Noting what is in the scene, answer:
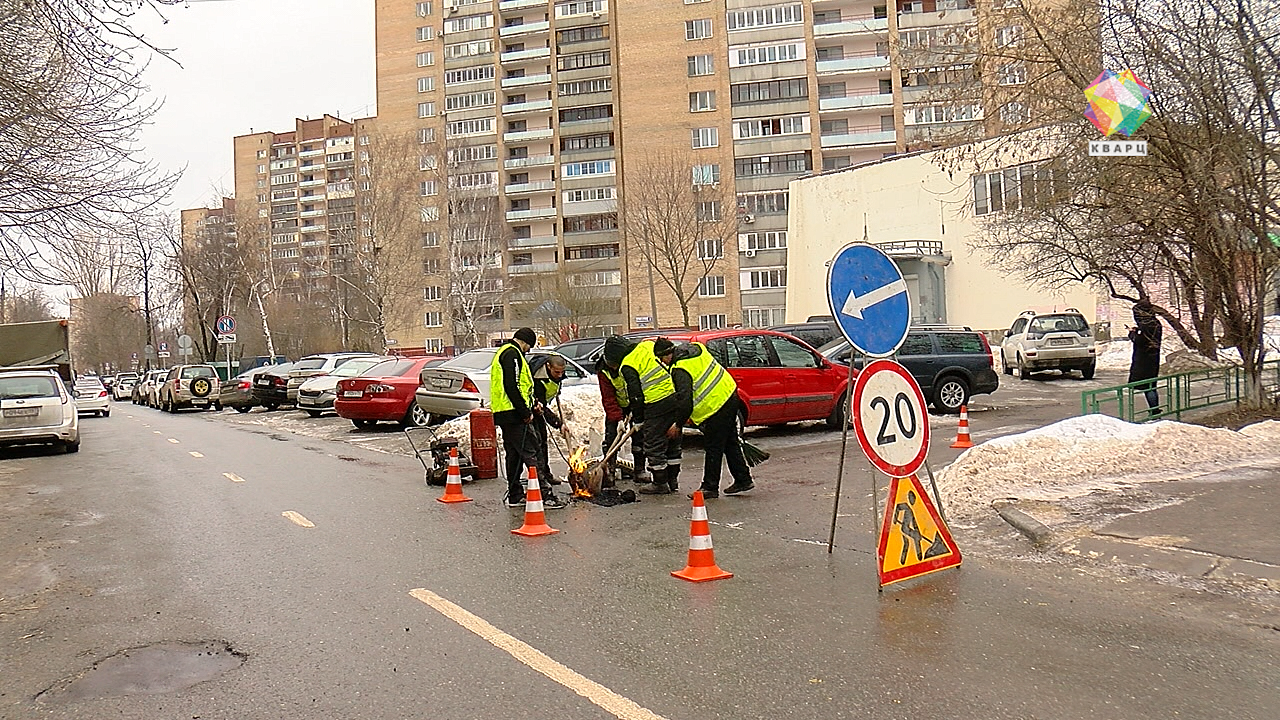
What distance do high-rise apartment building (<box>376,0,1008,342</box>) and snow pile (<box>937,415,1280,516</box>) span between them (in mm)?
37537

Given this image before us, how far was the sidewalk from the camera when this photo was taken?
6.59 meters

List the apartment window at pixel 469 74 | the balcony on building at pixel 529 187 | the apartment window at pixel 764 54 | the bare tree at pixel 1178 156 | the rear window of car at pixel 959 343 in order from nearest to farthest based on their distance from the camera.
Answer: the bare tree at pixel 1178 156 < the rear window of car at pixel 959 343 < the apartment window at pixel 764 54 < the balcony on building at pixel 529 187 < the apartment window at pixel 469 74

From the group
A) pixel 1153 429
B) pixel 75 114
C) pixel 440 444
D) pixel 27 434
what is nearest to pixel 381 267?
pixel 27 434

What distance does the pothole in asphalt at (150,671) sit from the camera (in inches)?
187

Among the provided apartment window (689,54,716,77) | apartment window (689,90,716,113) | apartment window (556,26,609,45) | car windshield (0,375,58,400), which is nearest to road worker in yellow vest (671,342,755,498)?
car windshield (0,375,58,400)

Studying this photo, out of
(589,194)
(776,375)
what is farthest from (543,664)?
(589,194)

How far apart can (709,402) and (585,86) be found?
227ft

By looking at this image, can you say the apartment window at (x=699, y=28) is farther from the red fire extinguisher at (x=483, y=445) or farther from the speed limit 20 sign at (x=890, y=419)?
the speed limit 20 sign at (x=890, y=419)

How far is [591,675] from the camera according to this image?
15.6 ft

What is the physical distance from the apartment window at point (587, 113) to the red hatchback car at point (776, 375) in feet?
203

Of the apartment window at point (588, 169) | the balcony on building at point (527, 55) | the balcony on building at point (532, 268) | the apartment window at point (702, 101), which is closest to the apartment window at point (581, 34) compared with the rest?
the balcony on building at point (527, 55)

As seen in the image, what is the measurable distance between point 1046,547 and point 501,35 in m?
76.5

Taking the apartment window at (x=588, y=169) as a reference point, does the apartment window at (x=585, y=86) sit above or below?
above

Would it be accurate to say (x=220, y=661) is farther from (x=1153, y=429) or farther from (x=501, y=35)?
(x=501, y=35)
